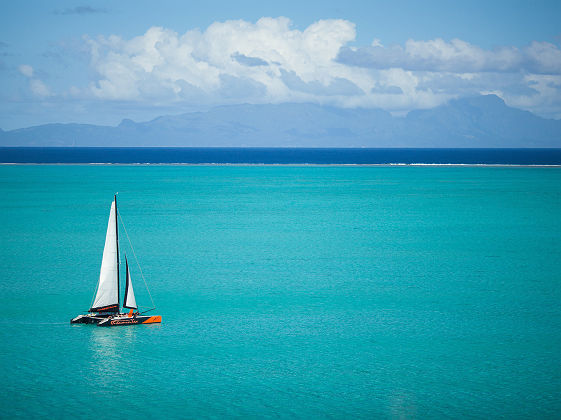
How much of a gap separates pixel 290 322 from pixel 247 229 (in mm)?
30207

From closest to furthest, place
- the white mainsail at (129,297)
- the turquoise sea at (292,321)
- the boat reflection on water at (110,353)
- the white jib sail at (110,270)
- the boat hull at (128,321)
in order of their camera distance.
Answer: the turquoise sea at (292,321)
the boat reflection on water at (110,353)
the white jib sail at (110,270)
the white mainsail at (129,297)
the boat hull at (128,321)

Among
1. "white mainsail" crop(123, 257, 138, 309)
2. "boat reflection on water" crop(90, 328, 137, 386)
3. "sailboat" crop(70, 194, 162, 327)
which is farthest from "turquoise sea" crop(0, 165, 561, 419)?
"white mainsail" crop(123, 257, 138, 309)

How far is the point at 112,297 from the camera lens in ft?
93.9

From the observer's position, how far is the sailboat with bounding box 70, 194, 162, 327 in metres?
28.0

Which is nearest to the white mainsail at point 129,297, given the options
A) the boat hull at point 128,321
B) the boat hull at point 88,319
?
the boat hull at point 128,321

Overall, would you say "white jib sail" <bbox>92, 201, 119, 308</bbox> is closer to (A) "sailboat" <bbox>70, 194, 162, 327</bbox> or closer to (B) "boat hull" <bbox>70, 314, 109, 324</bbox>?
(A) "sailboat" <bbox>70, 194, 162, 327</bbox>

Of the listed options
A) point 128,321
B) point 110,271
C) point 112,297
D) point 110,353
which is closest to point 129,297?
point 112,297

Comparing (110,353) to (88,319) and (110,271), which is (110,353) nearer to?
(110,271)

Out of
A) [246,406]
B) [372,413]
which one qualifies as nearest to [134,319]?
[246,406]

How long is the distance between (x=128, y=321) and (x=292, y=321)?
25.7ft

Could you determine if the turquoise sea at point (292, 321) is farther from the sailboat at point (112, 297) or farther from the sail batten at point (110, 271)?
the sail batten at point (110, 271)

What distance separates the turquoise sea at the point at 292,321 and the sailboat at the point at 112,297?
48 cm

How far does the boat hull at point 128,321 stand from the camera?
95.7 feet

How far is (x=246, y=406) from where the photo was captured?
22219mm
